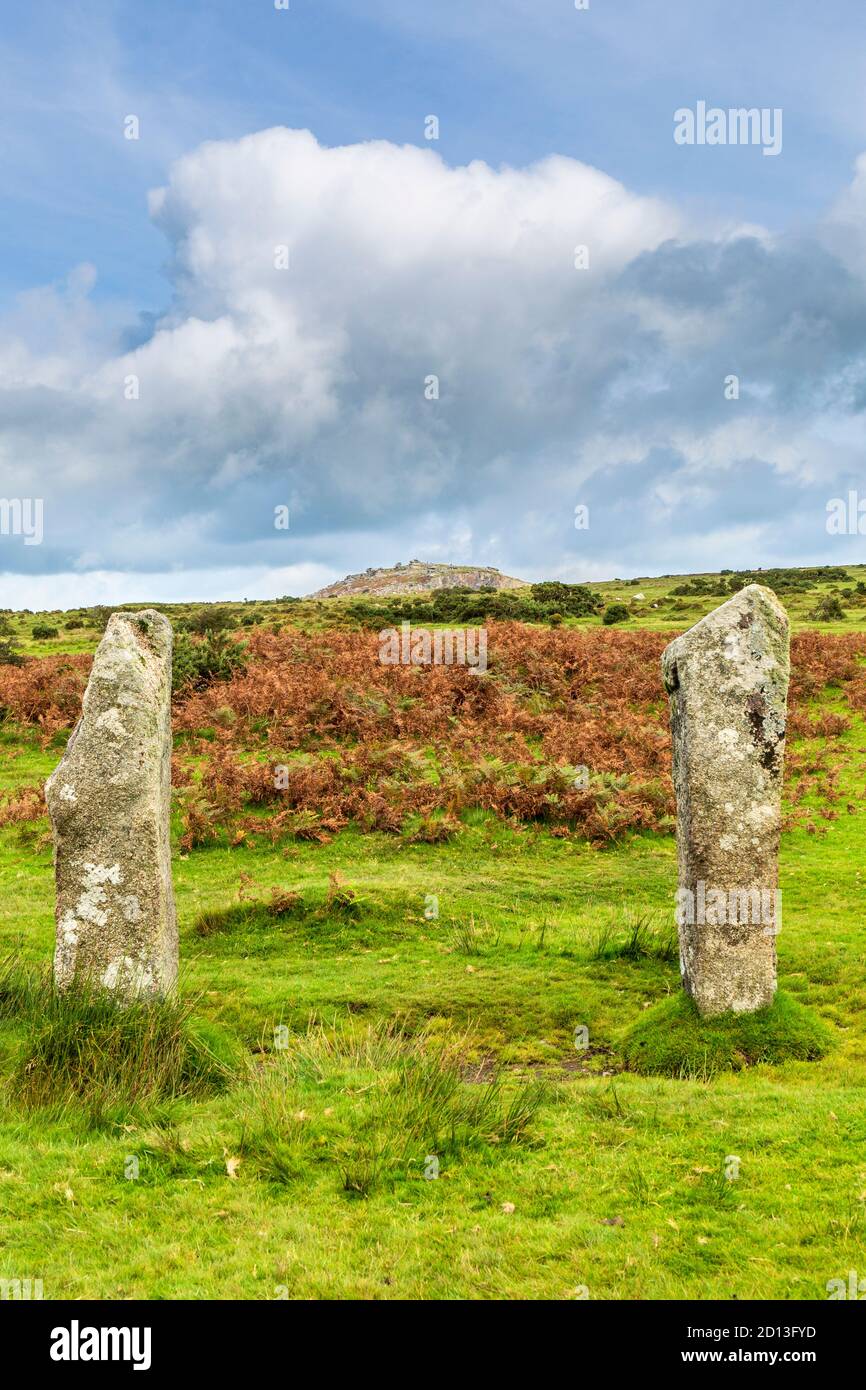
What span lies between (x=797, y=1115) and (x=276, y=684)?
1982cm

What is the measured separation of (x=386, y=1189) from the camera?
685 cm

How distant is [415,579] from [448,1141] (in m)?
104

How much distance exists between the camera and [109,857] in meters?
9.68

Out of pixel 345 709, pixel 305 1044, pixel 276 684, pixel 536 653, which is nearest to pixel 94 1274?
pixel 305 1044

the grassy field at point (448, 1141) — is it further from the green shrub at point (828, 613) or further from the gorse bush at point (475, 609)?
the green shrub at point (828, 613)

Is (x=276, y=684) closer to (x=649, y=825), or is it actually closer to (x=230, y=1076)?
(x=649, y=825)

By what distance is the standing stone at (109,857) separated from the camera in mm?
9688

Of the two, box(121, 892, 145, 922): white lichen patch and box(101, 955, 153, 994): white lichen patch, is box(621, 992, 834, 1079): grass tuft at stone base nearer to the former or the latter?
box(101, 955, 153, 994): white lichen patch

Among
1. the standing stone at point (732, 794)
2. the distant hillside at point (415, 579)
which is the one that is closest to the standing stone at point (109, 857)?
the standing stone at point (732, 794)

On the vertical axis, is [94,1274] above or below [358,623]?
below

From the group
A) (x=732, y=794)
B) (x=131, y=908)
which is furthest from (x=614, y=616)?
(x=131, y=908)

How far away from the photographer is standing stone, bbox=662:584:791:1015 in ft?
32.1

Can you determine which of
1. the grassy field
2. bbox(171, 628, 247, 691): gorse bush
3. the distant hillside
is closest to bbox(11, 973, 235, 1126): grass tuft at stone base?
the grassy field

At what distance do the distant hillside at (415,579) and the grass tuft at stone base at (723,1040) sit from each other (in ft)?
286
